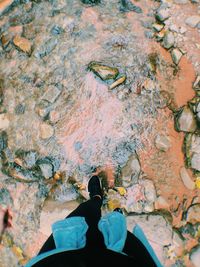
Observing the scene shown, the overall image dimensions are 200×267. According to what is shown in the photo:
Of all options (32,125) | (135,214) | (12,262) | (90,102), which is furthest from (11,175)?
(135,214)

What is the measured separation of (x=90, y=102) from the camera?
8.69 feet

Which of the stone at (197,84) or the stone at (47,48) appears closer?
the stone at (197,84)

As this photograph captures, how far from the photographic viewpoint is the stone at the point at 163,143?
2.54m

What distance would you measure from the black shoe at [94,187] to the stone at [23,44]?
1.25 meters

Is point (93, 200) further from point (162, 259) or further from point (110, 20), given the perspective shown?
point (110, 20)

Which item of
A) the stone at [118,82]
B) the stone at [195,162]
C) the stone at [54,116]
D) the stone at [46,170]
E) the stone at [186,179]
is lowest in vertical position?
the stone at [46,170]

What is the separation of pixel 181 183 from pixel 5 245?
1456 mm

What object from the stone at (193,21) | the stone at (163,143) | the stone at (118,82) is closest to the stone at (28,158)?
the stone at (118,82)

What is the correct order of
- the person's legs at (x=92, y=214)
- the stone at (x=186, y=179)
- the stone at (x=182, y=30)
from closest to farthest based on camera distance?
the person's legs at (x=92, y=214) → the stone at (x=186, y=179) → the stone at (x=182, y=30)

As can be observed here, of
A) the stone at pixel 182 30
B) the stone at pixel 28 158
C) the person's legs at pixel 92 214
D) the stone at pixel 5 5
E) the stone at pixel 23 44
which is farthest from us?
the stone at pixel 5 5

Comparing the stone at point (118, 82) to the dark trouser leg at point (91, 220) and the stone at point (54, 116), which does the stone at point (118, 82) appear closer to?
the stone at point (54, 116)

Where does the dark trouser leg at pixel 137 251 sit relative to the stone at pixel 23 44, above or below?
below

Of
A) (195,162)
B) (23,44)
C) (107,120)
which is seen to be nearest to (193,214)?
(195,162)

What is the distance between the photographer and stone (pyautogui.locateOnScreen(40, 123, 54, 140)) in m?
2.62
